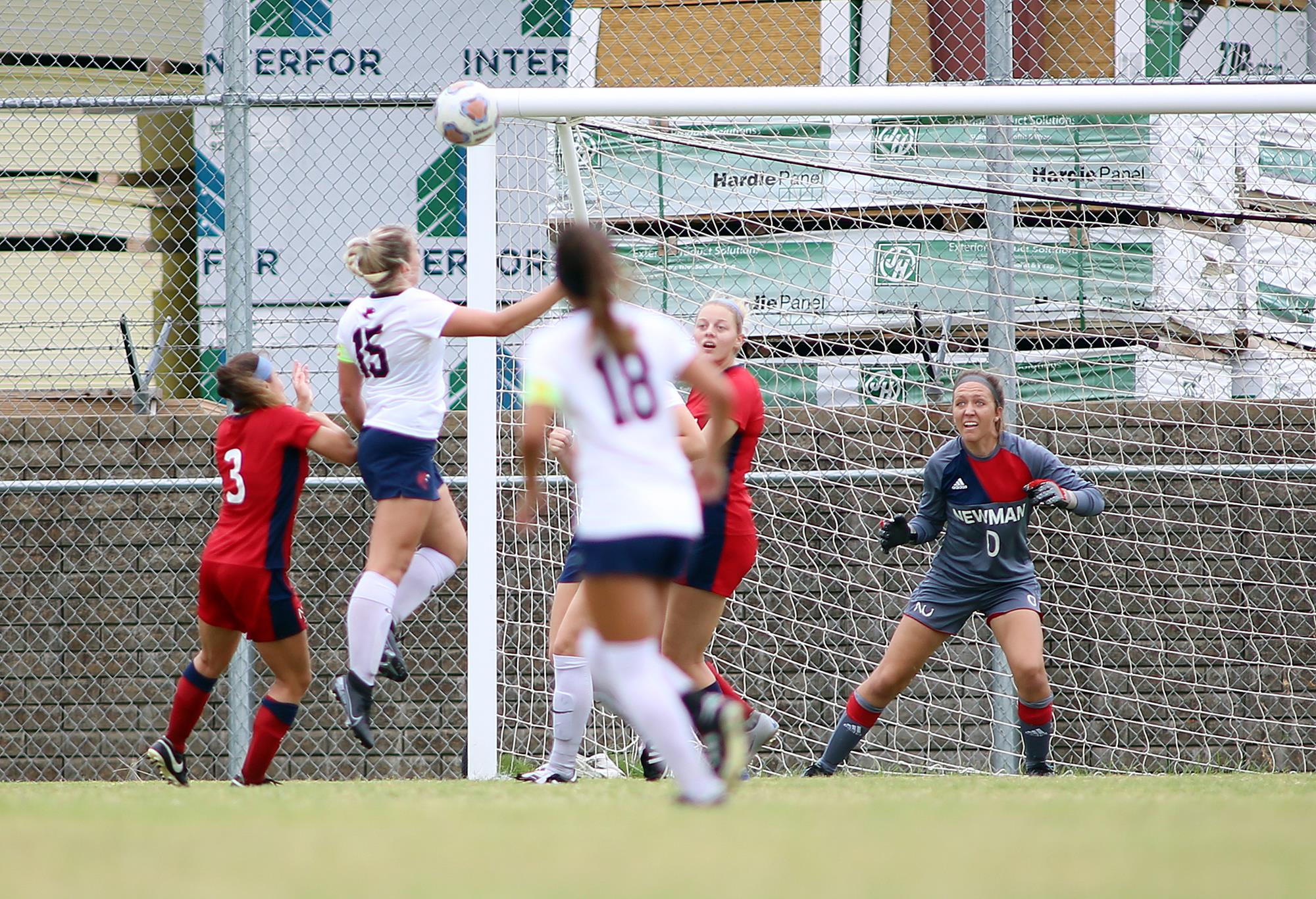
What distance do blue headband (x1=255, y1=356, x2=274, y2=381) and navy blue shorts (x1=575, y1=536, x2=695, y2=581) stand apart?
226 cm

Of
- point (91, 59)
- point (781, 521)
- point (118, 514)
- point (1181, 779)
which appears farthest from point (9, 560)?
point (1181, 779)

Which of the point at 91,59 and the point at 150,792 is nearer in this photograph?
the point at 150,792

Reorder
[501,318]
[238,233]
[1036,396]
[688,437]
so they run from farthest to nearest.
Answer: [1036,396], [238,233], [688,437], [501,318]

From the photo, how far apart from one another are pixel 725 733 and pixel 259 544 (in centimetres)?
236

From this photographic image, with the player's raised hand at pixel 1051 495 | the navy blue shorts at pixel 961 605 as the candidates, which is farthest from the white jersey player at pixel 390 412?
the player's raised hand at pixel 1051 495

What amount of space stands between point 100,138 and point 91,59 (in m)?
0.51

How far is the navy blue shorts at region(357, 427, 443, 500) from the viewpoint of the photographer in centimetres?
488

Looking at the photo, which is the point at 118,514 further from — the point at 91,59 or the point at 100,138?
the point at 91,59

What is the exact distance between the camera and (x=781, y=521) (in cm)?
729

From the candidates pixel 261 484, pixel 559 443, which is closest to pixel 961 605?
pixel 559 443

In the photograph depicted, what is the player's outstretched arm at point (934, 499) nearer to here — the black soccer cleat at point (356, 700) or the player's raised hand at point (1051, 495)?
the player's raised hand at point (1051, 495)

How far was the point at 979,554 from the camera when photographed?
5816 mm

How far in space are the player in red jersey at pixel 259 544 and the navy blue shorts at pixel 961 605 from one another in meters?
2.51

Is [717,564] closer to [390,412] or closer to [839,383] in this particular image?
[390,412]
